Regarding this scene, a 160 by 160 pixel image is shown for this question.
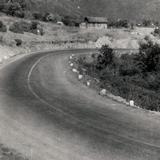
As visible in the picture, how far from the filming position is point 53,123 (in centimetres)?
1462

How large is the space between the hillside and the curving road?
4263 inches

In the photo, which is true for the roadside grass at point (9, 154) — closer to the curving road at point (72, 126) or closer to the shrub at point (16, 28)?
the curving road at point (72, 126)

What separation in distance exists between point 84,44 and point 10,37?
1994 cm

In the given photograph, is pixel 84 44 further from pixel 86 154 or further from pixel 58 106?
pixel 86 154

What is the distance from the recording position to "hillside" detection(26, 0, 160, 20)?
12862cm

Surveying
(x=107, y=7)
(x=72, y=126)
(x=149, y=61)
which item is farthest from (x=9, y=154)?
(x=107, y=7)

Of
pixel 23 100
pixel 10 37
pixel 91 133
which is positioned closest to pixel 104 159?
pixel 91 133

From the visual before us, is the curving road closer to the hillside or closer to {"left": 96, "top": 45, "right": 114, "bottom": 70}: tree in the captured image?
{"left": 96, "top": 45, "right": 114, "bottom": 70}: tree

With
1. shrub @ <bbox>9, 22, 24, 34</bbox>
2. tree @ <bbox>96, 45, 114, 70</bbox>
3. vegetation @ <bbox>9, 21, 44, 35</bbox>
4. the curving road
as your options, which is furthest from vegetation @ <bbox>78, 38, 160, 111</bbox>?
vegetation @ <bbox>9, 21, 44, 35</bbox>

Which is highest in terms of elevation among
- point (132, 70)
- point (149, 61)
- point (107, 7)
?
point (107, 7)

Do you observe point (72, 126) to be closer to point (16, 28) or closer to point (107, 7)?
point (16, 28)

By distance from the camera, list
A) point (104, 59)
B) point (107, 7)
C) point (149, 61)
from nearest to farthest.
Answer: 1. point (104, 59)
2. point (149, 61)
3. point (107, 7)

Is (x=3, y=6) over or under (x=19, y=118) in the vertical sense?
over

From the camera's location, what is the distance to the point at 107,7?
14075cm
